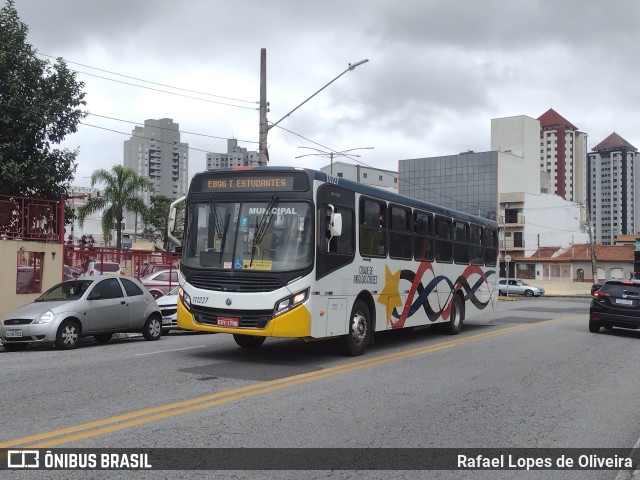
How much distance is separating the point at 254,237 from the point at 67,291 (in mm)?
5442

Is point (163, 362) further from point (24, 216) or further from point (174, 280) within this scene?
point (174, 280)

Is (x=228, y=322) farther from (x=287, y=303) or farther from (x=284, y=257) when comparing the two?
(x=284, y=257)

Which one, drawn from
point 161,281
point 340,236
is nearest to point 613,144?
point 161,281

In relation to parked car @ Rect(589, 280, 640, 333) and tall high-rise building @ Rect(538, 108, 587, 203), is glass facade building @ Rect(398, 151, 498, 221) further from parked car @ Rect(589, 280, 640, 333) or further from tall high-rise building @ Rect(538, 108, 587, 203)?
parked car @ Rect(589, 280, 640, 333)

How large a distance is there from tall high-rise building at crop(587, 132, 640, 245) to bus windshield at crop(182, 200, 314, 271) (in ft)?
490

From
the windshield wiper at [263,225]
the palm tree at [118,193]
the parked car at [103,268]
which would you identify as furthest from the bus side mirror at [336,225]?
the palm tree at [118,193]

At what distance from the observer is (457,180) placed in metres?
106

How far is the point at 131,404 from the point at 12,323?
6854mm

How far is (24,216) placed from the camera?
1866 cm

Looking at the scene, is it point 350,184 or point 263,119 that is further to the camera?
point 263,119

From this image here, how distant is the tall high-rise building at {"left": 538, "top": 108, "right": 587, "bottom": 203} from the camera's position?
15225 centimetres

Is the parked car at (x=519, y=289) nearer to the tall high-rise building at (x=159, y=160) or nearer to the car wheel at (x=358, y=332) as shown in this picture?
the car wheel at (x=358, y=332)

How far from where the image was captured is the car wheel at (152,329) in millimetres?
15383

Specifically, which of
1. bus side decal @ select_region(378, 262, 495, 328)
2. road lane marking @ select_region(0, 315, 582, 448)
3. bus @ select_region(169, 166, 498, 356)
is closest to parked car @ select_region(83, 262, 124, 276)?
bus @ select_region(169, 166, 498, 356)
